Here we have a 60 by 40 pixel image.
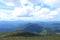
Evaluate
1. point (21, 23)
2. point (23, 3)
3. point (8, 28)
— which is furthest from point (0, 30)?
point (23, 3)

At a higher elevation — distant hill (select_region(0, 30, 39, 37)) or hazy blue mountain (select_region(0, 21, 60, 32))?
hazy blue mountain (select_region(0, 21, 60, 32))

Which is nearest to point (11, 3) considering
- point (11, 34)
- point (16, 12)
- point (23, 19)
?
point (16, 12)

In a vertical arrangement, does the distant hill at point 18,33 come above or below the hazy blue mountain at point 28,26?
below

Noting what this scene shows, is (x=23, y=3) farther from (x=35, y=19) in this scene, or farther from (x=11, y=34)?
(x=11, y=34)

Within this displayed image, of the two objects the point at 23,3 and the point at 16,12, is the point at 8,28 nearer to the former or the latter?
the point at 16,12

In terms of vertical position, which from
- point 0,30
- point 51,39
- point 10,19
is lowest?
point 51,39

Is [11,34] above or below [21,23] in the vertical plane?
below

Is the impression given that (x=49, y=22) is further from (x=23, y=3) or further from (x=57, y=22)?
(x=23, y=3)

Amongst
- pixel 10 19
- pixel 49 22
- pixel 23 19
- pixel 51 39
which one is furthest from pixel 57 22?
pixel 10 19

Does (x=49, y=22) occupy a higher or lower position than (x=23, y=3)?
lower
